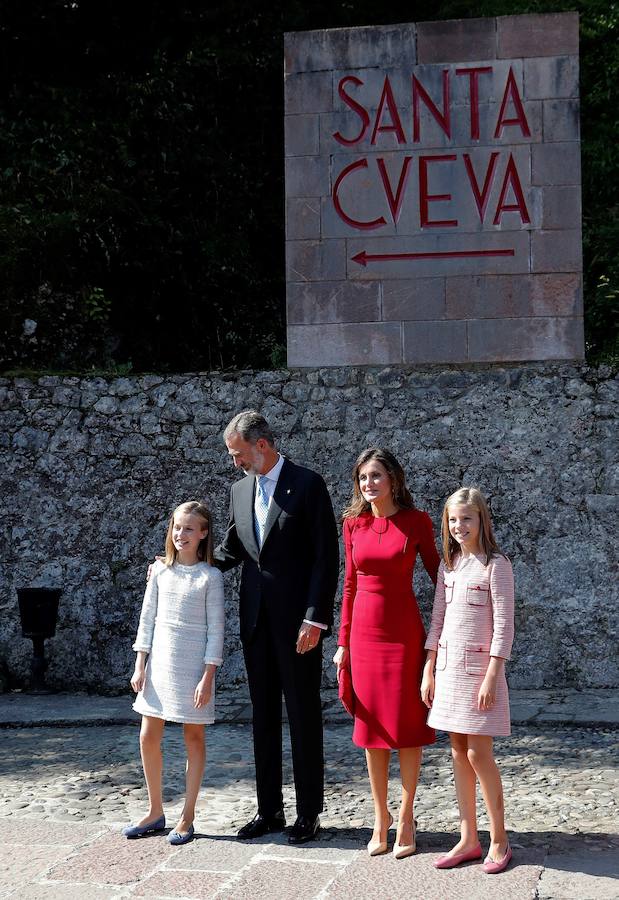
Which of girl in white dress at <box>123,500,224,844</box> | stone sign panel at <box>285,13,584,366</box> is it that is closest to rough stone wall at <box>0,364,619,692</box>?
stone sign panel at <box>285,13,584,366</box>

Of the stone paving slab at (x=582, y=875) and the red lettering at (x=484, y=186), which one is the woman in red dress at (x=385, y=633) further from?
the red lettering at (x=484, y=186)

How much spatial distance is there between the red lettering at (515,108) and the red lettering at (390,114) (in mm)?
651

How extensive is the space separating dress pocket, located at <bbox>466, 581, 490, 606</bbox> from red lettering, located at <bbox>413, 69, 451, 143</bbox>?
4333 mm

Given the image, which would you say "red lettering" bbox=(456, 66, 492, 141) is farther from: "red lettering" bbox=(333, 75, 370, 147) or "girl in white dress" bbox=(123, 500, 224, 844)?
"girl in white dress" bbox=(123, 500, 224, 844)

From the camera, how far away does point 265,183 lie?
39.0ft

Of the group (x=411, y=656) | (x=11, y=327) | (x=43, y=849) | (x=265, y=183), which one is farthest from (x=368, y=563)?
(x=265, y=183)

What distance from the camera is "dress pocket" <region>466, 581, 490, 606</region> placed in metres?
4.17

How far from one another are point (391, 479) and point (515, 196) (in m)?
3.72

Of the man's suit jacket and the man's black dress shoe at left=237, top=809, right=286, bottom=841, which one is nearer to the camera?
the man's black dress shoe at left=237, top=809, right=286, bottom=841

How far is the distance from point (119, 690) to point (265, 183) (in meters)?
6.17

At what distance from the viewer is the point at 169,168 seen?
11422mm

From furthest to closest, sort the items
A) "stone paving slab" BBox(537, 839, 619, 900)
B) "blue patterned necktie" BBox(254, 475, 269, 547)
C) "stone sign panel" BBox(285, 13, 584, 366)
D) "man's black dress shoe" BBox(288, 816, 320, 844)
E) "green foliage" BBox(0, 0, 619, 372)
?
"green foliage" BBox(0, 0, 619, 372), "stone sign panel" BBox(285, 13, 584, 366), "blue patterned necktie" BBox(254, 475, 269, 547), "man's black dress shoe" BBox(288, 816, 320, 844), "stone paving slab" BBox(537, 839, 619, 900)

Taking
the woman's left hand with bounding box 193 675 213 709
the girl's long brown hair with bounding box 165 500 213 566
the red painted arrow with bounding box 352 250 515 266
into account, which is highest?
the red painted arrow with bounding box 352 250 515 266

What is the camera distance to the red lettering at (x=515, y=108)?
755 cm
